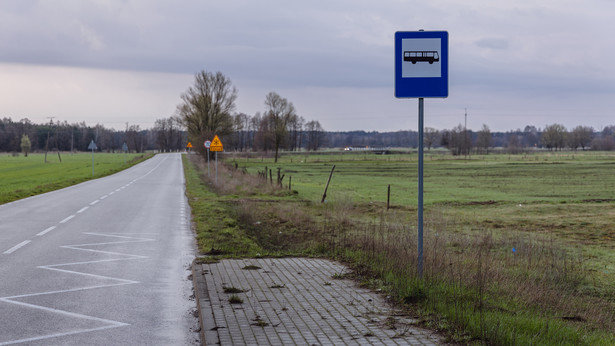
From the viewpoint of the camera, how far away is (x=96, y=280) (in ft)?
27.5

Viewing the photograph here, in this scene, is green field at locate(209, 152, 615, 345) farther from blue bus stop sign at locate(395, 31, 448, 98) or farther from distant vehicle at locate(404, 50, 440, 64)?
distant vehicle at locate(404, 50, 440, 64)

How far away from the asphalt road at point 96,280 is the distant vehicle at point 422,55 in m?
4.08

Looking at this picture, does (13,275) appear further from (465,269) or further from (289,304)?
(465,269)

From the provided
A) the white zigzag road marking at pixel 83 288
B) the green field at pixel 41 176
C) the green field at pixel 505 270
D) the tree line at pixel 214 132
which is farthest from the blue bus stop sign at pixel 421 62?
the tree line at pixel 214 132

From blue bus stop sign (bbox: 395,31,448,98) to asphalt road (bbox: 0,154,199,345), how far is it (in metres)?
3.83

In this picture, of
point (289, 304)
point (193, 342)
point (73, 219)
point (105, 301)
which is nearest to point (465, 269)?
point (289, 304)

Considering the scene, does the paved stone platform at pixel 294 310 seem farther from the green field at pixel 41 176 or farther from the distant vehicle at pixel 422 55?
the green field at pixel 41 176

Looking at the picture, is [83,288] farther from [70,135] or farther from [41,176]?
[70,135]

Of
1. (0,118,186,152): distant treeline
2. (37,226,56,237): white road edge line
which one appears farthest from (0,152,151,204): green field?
(0,118,186,152): distant treeline

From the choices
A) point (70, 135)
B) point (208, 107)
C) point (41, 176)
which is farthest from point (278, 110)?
point (70, 135)

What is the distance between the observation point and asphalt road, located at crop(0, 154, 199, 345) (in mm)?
5789

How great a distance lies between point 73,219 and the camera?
646 inches

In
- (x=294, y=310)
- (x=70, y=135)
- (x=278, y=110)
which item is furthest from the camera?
(x=70, y=135)

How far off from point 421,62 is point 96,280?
18.5 feet
